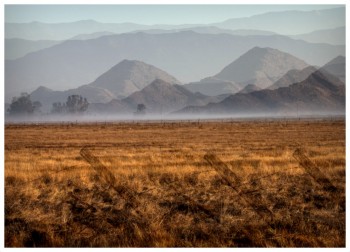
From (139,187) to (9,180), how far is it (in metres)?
5.36

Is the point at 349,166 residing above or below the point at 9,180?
above

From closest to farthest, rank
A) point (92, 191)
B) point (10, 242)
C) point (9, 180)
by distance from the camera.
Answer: point (10, 242), point (92, 191), point (9, 180)

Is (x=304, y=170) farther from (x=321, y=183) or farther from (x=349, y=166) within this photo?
(x=349, y=166)

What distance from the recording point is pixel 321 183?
16.1 meters

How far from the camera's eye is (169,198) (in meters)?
14.5

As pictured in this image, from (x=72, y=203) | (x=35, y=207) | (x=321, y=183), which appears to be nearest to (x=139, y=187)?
(x=72, y=203)

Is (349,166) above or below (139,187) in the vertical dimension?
above
